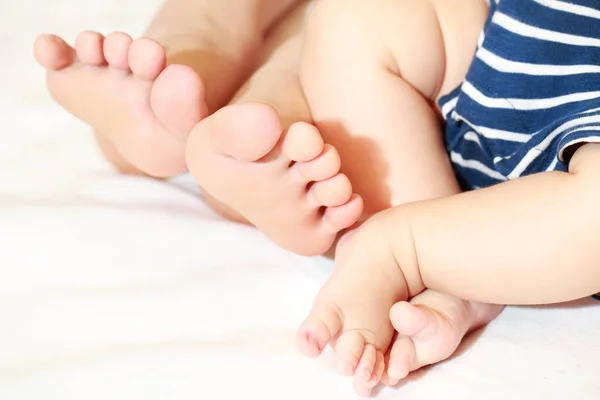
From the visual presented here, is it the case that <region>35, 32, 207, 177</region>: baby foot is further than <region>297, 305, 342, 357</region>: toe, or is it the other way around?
<region>35, 32, 207, 177</region>: baby foot

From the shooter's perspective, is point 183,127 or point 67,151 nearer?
point 183,127

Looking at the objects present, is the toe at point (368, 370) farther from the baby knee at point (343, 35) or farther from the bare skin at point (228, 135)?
the baby knee at point (343, 35)

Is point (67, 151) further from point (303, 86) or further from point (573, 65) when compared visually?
point (573, 65)

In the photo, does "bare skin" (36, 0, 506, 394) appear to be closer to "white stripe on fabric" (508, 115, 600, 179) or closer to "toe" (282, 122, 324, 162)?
"toe" (282, 122, 324, 162)

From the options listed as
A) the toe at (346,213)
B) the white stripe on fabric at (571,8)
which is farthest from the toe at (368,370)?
the white stripe on fabric at (571,8)

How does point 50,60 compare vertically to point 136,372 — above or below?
above

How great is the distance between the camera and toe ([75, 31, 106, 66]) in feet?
2.20

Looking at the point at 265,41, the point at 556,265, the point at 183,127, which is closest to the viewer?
the point at 556,265

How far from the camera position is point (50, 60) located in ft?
2.27

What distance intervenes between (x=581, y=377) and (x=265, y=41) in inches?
21.2

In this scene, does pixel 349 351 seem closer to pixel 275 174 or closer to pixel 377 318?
pixel 377 318

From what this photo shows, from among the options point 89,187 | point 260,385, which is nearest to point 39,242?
point 89,187

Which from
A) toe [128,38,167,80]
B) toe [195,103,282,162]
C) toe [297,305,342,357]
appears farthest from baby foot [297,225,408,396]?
toe [128,38,167,80]

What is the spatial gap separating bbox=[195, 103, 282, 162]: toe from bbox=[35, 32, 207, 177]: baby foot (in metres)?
0.08
